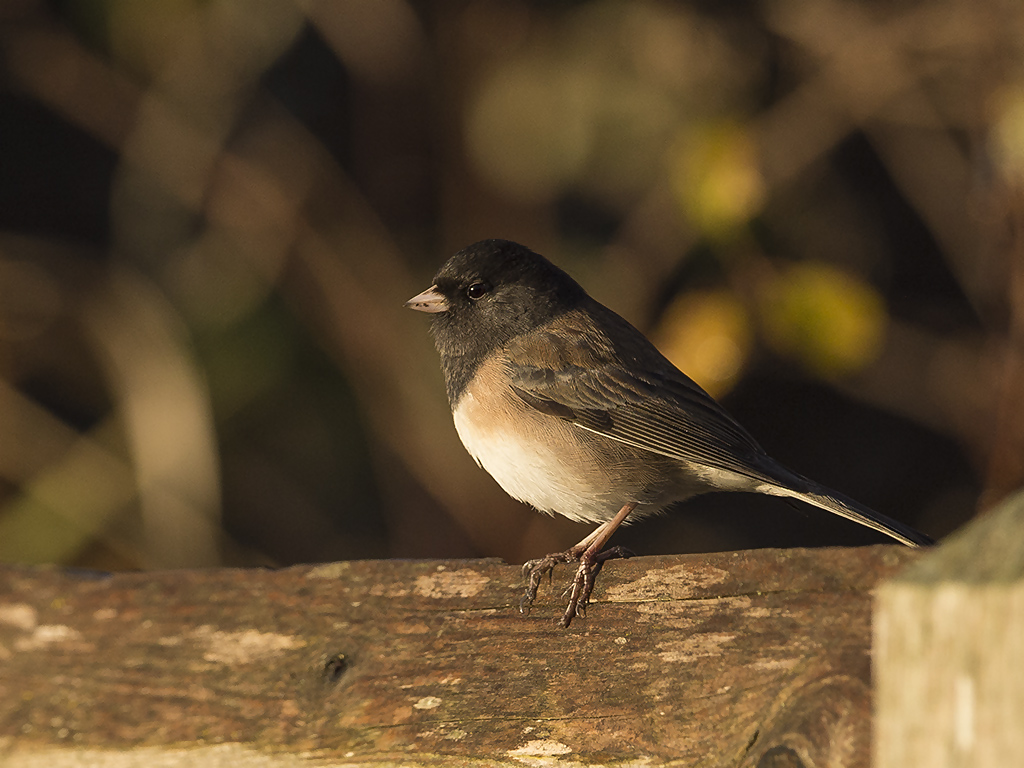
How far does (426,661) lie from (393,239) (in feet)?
8.15

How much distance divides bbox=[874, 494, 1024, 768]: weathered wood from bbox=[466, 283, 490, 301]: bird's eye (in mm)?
1842

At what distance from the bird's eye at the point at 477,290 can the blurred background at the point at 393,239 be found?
0.78m

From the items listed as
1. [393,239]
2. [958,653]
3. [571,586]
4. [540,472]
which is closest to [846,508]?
[540,472]

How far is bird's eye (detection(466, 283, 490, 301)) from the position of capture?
2533 mm

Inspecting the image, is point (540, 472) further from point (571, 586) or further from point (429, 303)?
point (571, 586)

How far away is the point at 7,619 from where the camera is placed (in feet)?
4.48

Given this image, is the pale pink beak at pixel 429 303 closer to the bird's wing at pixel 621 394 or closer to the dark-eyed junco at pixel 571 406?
the dark-eyed junco at pixel 571 406

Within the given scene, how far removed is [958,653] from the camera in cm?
70

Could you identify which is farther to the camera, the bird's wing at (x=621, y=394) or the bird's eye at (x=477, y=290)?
the bird's eye at (x=477, y=290)

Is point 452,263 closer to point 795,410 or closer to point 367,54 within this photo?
point 367,54

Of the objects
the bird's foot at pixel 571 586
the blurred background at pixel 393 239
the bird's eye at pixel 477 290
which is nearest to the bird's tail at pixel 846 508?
the bird's foot at pixel 571 586

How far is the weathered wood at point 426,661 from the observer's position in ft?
3.57

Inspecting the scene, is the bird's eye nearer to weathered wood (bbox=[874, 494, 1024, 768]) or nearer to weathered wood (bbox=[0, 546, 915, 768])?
weathered wood (bbox=[0, 546, 915, 768])

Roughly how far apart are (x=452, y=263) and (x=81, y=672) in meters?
1.42
